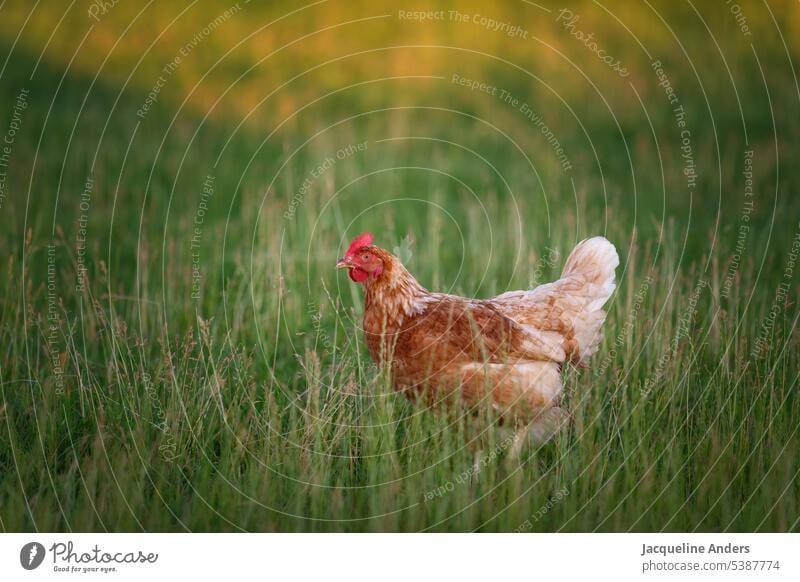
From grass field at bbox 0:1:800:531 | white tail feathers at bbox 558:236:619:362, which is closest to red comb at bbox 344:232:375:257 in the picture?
grass field at bbox 0:1:800:531

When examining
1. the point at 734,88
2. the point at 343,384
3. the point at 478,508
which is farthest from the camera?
the point at 734,88

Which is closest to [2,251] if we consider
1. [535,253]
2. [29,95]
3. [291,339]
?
[29,95]

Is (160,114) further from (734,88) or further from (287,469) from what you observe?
(734,88)

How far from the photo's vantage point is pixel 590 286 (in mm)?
4395

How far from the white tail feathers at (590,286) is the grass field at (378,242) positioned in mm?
224

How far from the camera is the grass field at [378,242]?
4133 millimetres

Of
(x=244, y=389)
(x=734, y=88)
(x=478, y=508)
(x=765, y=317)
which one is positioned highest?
(x=734, y=88)

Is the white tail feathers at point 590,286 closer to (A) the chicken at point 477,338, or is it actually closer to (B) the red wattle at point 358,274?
(A) the chicken at point 477,338

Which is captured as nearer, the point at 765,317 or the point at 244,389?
the point at 244,389

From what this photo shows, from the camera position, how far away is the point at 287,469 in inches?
163

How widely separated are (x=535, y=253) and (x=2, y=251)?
3326 millimetres

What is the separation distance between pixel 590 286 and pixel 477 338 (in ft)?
2.35

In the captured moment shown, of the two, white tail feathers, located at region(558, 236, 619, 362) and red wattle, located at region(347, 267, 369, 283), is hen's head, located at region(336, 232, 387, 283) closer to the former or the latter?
red wattle, located at region(347, 267, 369, 283)

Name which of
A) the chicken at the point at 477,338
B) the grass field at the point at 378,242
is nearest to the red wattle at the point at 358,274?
the chicken at the point at 477,338
